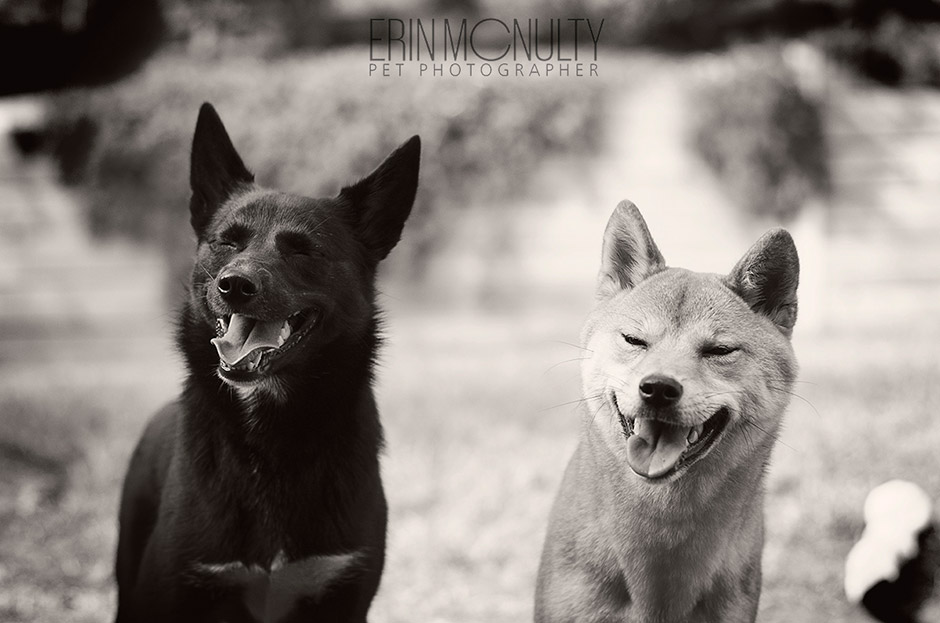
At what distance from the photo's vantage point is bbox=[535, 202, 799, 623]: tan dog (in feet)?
8.17

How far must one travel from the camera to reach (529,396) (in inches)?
257

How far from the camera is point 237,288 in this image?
2592 mm

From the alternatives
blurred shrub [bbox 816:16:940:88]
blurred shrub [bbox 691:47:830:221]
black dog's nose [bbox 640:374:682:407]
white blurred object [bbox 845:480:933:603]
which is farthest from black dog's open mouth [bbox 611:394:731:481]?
blurred shrub [bbox 816:16:940:88]

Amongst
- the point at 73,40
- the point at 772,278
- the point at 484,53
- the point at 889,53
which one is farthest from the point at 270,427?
the point at 73,40

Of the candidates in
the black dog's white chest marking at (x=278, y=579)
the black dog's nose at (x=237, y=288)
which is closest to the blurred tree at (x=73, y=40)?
the black dog's nose at (x=237, y=288)

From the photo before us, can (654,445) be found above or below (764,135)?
above

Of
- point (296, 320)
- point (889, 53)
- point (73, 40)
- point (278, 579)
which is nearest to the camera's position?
point (278, 579)

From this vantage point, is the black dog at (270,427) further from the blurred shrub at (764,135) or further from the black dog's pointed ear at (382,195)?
the blurred shrub at (764,135)

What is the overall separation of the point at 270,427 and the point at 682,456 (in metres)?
1.25

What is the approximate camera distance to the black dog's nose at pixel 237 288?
2.58 meters

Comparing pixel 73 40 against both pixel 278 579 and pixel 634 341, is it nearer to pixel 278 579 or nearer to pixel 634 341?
pixel 278 579

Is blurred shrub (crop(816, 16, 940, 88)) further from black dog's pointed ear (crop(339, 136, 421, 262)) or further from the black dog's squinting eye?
the black dog's squinting eye

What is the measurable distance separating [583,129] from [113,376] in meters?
4.56

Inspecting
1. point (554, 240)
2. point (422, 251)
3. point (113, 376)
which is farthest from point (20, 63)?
point (554, 240)
